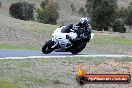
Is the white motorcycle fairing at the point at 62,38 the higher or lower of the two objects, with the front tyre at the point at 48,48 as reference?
higher

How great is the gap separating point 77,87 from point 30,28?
39.4 meters

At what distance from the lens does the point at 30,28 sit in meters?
53.1

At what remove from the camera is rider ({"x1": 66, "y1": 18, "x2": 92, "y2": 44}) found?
22.2 metres

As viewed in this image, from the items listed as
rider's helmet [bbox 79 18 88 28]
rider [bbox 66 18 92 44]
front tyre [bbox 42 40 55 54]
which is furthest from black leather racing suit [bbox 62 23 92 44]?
front tyre [bbox 42 40 55 54]

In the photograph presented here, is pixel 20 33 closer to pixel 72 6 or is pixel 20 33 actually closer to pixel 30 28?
pixel 30 28

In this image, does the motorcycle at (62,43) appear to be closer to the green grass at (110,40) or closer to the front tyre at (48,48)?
the front tyre at (48,48)

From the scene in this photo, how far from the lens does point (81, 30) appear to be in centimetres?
2225

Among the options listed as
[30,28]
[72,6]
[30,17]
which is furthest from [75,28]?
[72,6]

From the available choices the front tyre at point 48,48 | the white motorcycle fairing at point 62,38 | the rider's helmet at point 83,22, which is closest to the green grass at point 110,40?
the front tyre at point 48,48

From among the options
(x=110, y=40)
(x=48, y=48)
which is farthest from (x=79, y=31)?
(x=110, y=40)

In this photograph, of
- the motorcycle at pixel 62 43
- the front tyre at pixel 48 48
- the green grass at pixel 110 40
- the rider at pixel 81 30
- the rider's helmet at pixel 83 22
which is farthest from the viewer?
the green grass at pixel 110 40

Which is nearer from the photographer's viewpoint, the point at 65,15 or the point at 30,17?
the point at 30,17

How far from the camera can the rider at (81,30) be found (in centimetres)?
2216

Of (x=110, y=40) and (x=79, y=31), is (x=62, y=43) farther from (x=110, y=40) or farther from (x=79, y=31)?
(x=110, y=40)
